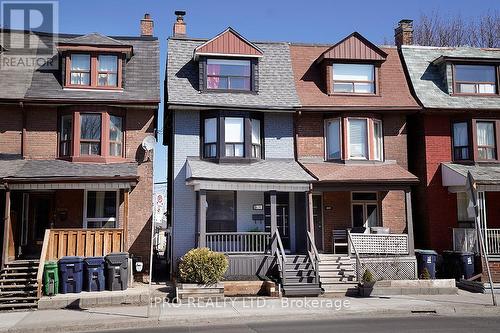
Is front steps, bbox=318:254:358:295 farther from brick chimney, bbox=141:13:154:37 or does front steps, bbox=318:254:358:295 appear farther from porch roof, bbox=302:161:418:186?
brick chimney, bbox=141:13:154:37

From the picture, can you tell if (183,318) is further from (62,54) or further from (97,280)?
(62,54)

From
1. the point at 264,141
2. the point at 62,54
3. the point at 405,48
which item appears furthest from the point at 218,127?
the point at 405,48

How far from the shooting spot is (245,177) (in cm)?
1914

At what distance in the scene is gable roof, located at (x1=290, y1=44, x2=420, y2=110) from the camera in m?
21.8

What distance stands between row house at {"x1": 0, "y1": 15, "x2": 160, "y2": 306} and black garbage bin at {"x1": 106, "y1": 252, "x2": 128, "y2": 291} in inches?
73.2

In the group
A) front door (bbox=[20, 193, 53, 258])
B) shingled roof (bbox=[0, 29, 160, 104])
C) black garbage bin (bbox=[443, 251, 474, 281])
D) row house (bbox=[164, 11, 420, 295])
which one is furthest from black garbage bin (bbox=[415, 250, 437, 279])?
front door (bbox=[20, 193, 53, 258])

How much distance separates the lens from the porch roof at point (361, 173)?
65.1ft

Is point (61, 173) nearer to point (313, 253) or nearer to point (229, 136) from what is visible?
point (229, 136)

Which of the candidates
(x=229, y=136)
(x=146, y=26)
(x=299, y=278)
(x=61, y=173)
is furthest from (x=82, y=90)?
(x=299, y=278)

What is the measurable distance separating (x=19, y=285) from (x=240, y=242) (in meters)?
7.79

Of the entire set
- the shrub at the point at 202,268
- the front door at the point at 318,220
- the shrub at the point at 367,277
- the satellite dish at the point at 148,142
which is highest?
the satellite dish at the point at 148,142

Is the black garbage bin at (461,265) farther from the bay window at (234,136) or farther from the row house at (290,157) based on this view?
the bay window at (234,136)

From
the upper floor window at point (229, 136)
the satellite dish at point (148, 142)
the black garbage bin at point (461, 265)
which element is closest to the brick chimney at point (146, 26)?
the upper floor window at point (229, 136)

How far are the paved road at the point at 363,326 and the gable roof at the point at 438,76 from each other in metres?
11.0
